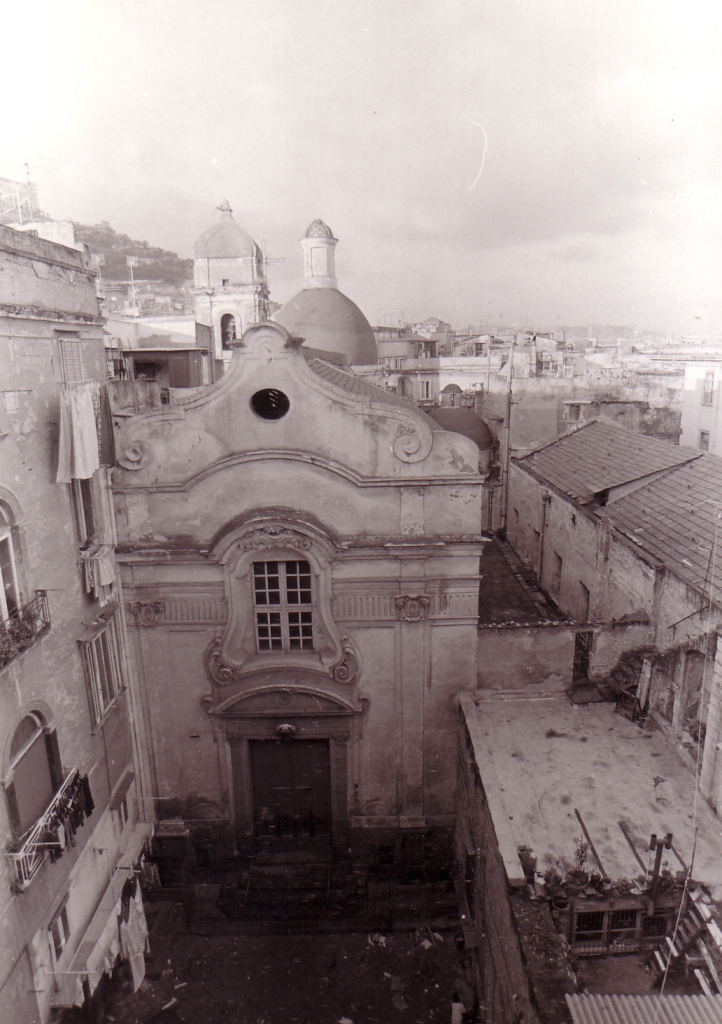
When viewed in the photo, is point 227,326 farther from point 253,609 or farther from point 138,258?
point 253,609

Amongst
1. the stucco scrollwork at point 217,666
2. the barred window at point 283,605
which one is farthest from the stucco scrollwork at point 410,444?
the stucco scrollwork at point 217,666

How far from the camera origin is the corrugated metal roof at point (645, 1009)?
29.2 ft

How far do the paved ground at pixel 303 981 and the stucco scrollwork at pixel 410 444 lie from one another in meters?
11.5

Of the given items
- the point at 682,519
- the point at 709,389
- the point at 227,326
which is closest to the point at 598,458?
the point at 682,519

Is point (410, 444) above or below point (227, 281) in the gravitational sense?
below

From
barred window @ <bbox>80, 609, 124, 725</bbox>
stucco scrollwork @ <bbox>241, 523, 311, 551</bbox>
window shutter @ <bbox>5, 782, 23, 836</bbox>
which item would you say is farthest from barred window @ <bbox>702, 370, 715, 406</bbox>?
window shutter @ <bbox>5, 782, 23, 836</bbox>

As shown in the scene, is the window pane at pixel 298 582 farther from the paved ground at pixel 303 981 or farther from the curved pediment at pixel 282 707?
the paved ground at pixel 303 981

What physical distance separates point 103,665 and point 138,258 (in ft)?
213

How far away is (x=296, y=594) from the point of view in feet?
55.7

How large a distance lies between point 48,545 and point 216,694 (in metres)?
6.10

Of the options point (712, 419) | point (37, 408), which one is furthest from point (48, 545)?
point (712, 419)

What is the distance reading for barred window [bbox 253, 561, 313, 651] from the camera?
1664 centimetres

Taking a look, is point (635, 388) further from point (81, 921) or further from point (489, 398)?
point (81, 921)

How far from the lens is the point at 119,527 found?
16.3m
